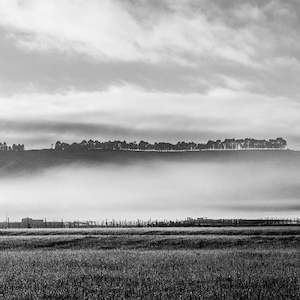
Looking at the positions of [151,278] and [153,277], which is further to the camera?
[153,277]

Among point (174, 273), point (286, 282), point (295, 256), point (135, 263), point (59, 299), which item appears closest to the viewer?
point (59, 299)

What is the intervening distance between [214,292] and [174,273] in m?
6.66

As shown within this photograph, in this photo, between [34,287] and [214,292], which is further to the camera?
[34,287]

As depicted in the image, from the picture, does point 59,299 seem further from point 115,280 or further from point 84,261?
point 84,261

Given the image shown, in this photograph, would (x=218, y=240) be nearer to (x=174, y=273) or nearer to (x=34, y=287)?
(x=174, y=273)

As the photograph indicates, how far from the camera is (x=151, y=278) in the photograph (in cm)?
2353

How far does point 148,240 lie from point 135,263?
24957 mm

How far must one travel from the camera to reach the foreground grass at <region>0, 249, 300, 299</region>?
1895 cm

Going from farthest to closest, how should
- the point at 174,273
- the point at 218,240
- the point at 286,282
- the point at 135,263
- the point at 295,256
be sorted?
the point at 218,240 < the point at 295,256 < the point at 135,263 < the point at 174,273 < the point at 286,282

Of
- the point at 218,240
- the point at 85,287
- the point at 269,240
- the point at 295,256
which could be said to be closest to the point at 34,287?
the point at 85,287

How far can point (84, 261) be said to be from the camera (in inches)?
1286

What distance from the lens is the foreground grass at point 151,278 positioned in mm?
18953

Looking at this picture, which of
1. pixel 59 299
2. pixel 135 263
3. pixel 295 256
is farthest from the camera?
pixel 295 256

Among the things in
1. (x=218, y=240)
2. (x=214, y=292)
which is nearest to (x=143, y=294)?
(x=214, y=292)
